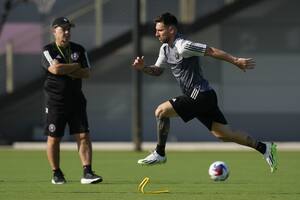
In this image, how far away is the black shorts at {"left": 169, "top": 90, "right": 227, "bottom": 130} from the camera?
12.7 m

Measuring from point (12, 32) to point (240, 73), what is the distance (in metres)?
7.98

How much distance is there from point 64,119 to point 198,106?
6.22ft

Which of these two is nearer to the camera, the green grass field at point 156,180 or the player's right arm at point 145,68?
the green grass field at point 156,180

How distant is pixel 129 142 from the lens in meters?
31.0

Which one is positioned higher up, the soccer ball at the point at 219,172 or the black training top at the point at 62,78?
the black training top at the point at 62,78

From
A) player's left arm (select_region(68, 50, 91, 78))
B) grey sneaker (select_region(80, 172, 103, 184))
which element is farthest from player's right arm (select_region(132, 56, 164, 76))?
grey sneaker (select_region(80, 172, 103, 184))

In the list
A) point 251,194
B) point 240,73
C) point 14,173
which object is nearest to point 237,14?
point 240,73

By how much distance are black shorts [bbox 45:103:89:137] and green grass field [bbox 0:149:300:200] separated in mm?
743

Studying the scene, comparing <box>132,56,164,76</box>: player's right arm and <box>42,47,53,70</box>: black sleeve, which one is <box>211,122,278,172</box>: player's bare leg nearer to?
<box>132,56,164,76</box>: player's right arm

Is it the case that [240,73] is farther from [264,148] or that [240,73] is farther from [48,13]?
[264,148]

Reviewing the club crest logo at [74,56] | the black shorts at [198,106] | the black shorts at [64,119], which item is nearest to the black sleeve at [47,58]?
the club crest logo at [74,56]

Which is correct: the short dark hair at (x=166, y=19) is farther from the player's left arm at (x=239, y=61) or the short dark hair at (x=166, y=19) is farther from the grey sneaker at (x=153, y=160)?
the grey sneaker at (x=153, y=160)

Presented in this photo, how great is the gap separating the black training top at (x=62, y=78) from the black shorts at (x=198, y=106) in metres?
1.40

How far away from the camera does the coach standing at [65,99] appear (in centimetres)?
1261
